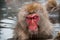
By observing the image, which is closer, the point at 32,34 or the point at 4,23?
the point at 32,34

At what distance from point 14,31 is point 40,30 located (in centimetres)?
17

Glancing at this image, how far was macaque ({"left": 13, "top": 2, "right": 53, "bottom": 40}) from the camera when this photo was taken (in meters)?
1.13

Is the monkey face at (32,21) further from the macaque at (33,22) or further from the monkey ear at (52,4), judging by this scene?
the monkey ear at (52,4)

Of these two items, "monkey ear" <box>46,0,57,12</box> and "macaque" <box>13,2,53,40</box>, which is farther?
"monkey ear" <box>46,0,57,12</box>

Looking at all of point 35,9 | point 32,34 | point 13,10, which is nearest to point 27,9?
point 35,9

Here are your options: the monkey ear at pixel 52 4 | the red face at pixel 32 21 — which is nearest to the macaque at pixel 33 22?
the red face at pixel 32 21

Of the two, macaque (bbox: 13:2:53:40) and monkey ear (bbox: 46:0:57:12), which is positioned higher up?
monkey ear (bbox: 46:0:57:12)

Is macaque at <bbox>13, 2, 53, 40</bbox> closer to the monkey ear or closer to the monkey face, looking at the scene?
the monkey face

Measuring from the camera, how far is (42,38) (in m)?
1.16

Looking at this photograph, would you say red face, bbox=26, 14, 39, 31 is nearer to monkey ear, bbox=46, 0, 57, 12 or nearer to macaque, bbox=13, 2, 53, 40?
macaque, bbox=13, 2, 53, 40

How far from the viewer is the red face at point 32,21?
3.58ft

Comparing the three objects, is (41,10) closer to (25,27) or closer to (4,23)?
(25,27)

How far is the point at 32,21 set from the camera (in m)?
1.12

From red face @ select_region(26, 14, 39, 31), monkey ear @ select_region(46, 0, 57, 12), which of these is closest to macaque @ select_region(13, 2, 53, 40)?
red face @ select_region(26, 14, 39, 31)
